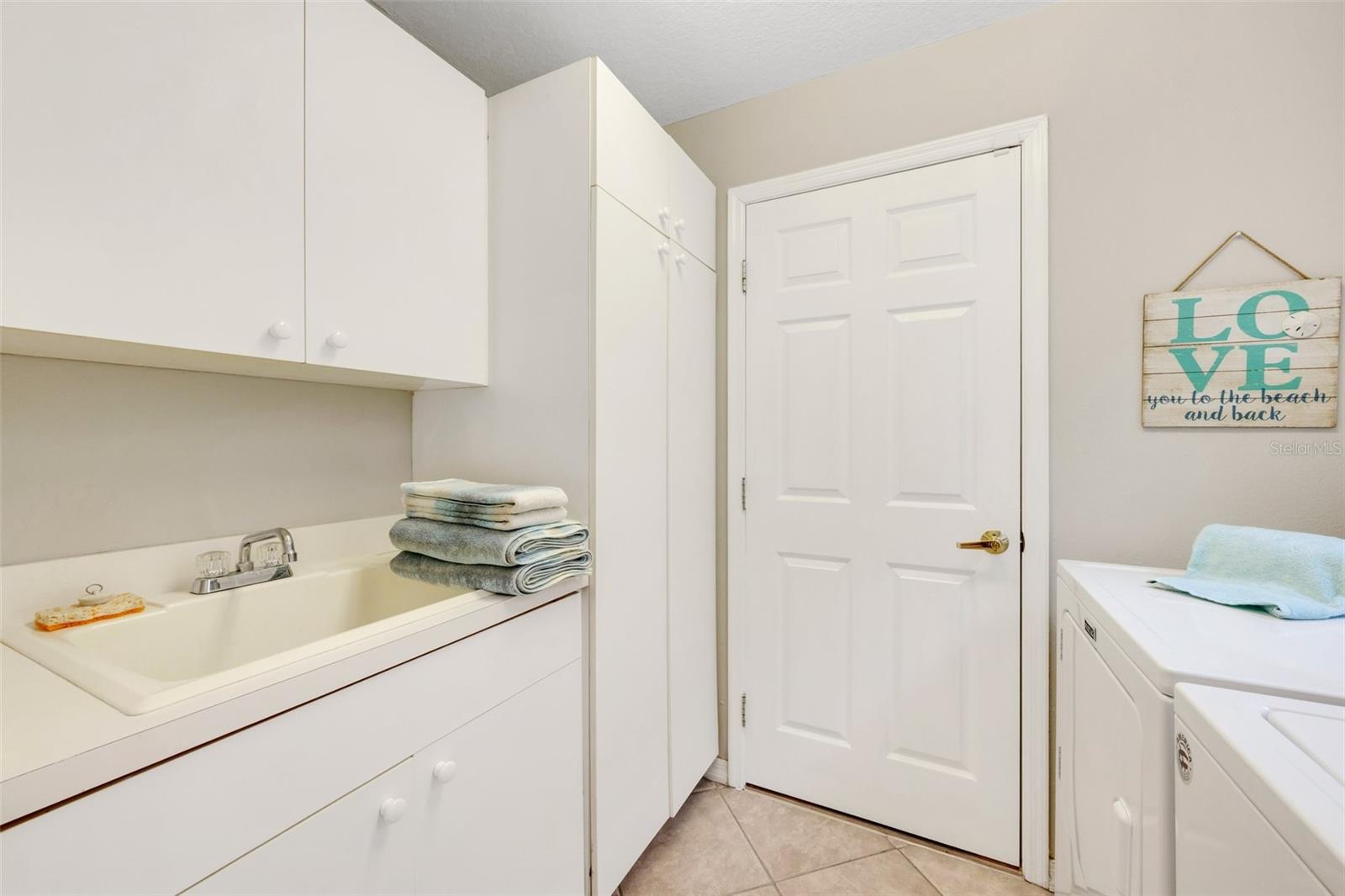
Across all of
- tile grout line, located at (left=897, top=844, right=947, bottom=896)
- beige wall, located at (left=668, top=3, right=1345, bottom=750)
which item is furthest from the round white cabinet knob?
beige wall, located at (left=668, top=3, right=1345, bottom=750)

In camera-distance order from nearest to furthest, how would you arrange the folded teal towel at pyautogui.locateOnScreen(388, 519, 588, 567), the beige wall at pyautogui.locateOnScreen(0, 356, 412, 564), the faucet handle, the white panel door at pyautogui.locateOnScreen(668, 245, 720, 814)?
the beige wall at pyautogui.locateOnScreen(0, 356, 412, 564) → the folded teal towel at pyautogui.locateOnScreen(388, 519, 588, 567) → the faucet handle → the white panel door at pyautogui.locateOnScreen(668, 245, 720, 814)

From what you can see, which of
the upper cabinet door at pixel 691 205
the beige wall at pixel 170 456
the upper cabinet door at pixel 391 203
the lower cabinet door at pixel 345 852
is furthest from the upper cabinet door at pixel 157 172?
the upper cabinet door at pixel 691 205

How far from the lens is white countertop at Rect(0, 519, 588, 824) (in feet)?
1.83

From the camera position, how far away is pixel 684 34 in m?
1.65

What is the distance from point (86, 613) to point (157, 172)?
29.5 inches

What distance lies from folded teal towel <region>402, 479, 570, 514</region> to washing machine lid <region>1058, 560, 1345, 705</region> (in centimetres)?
109

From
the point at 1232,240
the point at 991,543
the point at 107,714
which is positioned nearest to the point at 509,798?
the point at 107,714

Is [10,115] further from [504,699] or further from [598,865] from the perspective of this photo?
[598,865]

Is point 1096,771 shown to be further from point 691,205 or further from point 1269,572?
point 691,205

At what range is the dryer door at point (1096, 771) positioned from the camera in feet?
3.00

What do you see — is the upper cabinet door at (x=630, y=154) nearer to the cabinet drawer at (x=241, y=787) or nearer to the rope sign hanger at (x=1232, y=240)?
the cabinet drawer at (x=241, y=787)

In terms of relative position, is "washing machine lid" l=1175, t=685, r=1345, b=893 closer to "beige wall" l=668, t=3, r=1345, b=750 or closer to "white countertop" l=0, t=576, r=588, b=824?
"beige wall" l=668, t=3, r=1345, b=750

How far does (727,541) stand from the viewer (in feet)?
6.59

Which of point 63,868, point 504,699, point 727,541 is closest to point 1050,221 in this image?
point 727,541
